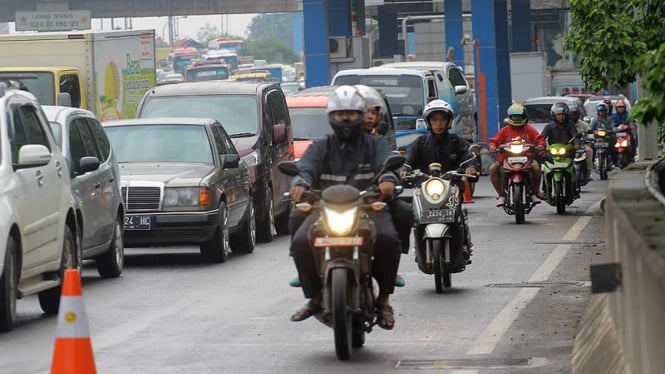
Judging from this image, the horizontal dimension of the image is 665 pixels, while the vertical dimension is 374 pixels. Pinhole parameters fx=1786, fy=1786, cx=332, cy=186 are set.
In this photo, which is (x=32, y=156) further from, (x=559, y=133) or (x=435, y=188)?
(x=559, y=133)

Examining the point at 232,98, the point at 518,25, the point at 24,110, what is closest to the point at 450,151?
the point at 24,110

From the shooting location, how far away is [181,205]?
1838cm

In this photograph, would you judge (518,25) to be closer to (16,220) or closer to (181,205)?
(181,205)

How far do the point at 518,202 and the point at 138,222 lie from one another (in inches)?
269

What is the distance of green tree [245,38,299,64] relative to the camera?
182 meters

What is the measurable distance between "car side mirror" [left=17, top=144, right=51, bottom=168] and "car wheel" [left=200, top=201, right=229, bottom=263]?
5369mm

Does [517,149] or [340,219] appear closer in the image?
[340,219]

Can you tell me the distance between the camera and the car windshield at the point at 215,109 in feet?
73.1

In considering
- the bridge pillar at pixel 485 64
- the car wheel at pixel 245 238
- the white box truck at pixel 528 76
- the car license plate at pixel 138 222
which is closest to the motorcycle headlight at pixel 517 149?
the car wheel at pixel 245 238

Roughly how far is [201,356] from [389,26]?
7564cm

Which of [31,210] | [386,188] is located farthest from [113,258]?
[386,188]

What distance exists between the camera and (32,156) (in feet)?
42.4

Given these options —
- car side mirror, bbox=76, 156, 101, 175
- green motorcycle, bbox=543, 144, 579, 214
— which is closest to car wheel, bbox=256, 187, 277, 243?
green motorcycle, bbox=543, 144, 579, 214

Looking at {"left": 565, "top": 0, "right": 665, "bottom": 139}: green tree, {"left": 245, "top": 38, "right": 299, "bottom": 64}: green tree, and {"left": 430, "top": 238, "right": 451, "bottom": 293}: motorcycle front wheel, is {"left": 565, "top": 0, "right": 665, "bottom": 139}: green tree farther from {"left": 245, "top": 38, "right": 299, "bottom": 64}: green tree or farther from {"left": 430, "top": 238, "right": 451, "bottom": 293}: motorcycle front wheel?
{"left": 245, "top": 38, "right": 299, "bottom": 64}: green tree
